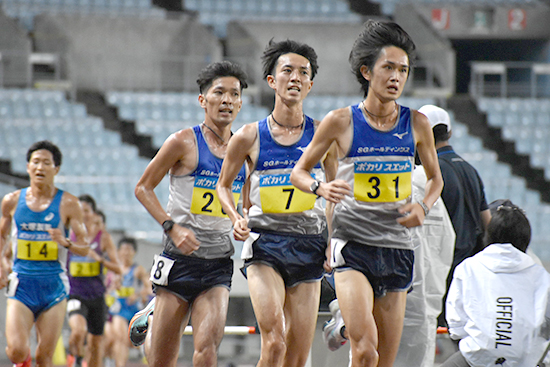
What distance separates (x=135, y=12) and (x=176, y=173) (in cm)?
1527

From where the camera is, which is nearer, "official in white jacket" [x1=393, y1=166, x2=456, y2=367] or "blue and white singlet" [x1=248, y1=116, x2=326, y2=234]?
"blue and white singlet" [x1=248, y1=116, x2=326, y2=234]

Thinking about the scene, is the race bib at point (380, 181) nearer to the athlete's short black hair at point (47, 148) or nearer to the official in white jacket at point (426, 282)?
the official in white jacket at point (426, 282)

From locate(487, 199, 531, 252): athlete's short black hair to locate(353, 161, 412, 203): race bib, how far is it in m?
0.64

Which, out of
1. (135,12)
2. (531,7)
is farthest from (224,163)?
(531,7)

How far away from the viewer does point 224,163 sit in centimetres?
426

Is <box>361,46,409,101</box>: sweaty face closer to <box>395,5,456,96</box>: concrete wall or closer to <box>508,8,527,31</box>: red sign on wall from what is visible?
<box>395,5,456,96</box>: concrete wall

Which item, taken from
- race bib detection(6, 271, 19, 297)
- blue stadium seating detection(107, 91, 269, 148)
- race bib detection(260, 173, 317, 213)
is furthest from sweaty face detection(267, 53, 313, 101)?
blue stadium seating detection(107, 91, 269, 148)

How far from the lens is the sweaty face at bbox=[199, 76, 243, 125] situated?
4602 mm

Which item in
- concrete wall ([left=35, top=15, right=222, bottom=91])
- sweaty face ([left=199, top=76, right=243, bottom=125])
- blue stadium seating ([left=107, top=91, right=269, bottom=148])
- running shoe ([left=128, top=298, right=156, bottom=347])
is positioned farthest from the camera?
concrete wall ([left=35, top=15, right=222, bottom=91])

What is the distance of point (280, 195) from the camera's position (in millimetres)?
4145

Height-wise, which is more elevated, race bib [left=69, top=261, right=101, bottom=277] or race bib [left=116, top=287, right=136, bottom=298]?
race bib [left=69, top=261, right=101, bottom=277]

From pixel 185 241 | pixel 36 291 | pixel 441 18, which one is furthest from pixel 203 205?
pixel 441 18

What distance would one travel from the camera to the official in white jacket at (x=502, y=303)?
3857 mm

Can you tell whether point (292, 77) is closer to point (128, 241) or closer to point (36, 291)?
point (36, 291)
